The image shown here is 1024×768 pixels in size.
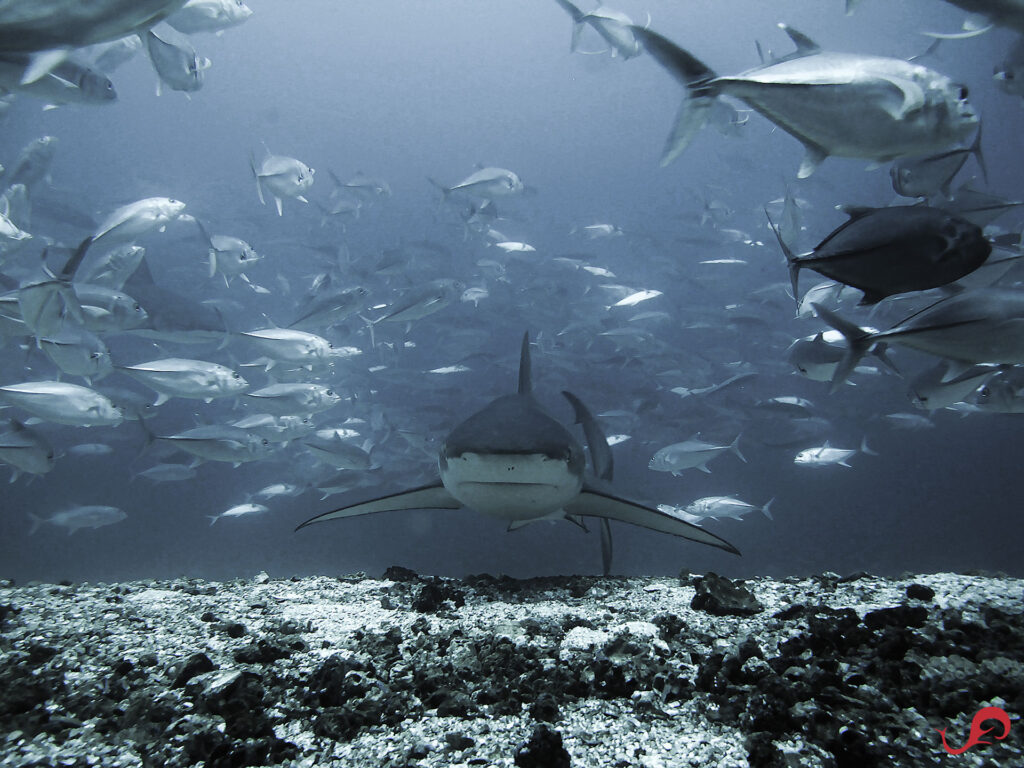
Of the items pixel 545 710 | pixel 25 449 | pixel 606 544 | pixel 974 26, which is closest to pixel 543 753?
pixel 545 710

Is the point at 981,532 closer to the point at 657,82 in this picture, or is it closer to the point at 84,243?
the point at 84,243

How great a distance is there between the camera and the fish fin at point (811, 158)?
2.47 meters

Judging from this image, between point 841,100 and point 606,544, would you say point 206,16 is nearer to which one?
point 841,100

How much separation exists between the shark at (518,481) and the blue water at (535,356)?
452 centimetres

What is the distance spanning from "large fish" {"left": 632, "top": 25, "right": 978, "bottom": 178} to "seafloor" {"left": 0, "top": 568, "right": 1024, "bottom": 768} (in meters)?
2.09

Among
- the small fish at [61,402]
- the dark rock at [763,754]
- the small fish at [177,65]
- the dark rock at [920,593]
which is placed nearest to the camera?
the dark rock at [763,754]

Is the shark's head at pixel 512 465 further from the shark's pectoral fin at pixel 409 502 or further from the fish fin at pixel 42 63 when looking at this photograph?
the fish fin at pixel 42 63

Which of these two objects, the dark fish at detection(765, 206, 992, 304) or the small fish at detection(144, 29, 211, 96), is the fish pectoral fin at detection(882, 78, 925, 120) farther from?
the small fish at detection(144, 29, 211, 96)

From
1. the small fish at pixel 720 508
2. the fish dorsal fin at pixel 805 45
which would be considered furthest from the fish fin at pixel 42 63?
the small fish at pixel 720 508

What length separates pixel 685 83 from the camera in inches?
90.0

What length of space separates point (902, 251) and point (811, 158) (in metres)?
0.63

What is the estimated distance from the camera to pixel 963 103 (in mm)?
2346

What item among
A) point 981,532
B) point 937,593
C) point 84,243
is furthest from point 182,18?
point 981,532

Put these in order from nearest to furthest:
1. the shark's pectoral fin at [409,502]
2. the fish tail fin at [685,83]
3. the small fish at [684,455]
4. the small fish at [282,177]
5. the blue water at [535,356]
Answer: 1. the fish tail fin at [685,83]
2. the shark's pectoral fin at [409,502]
3. the small fish at [282,177]
4. the small fish at [684,455]
5. the blue water at [535,356]
